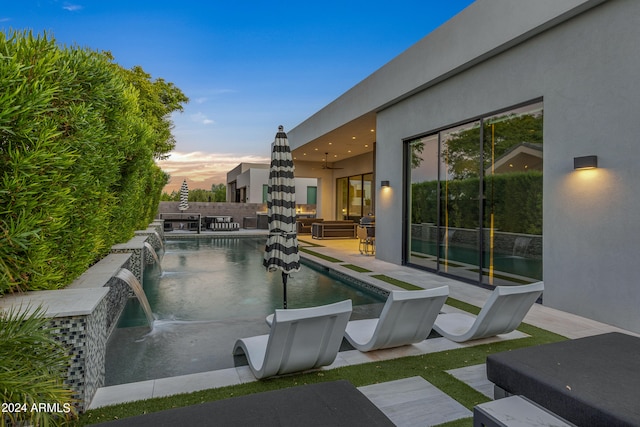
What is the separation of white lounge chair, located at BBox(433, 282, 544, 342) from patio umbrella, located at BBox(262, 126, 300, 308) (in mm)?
2321

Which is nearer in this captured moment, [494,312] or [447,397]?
[447,397]

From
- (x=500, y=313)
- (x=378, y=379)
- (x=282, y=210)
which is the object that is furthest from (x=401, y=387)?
(x=282, y=210)

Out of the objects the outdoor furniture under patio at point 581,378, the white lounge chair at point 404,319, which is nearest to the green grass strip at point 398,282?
the white lounge chair at point 404,319

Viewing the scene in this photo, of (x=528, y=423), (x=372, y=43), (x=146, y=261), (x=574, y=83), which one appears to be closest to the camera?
(x=528, y=423)

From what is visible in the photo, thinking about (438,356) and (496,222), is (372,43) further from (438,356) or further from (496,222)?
(438,356)

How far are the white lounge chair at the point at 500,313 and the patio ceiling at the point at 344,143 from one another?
8.07 m

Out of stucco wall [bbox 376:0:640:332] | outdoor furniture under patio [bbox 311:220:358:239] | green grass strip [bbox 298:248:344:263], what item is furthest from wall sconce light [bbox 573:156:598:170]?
outdoor furniture under patio [bbox 311:220:358:239]

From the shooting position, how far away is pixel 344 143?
642 inches

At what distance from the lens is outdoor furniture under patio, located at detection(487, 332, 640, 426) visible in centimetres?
196

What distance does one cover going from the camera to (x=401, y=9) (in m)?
16.6

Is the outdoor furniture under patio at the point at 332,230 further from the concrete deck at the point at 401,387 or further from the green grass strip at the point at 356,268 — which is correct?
the concrete deck at the point at 401,387

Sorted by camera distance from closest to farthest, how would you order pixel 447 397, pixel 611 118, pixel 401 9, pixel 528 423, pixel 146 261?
pixel 528 423 → pixel 447 397 → pixel 611 118 → pixel 146 261 → pixel 401 9

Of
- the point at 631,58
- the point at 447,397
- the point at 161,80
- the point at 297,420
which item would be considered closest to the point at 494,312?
the point at 447,397

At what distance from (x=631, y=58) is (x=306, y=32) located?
1477 centimetres
